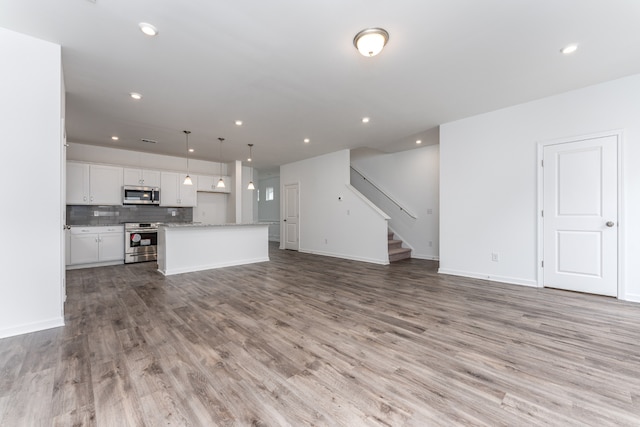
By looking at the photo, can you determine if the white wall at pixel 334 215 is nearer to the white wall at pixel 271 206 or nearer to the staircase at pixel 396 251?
the staircase at pixel 396 251

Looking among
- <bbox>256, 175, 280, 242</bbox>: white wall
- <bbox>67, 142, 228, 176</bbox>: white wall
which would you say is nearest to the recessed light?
<bbox>67, 142, 228, 176</bbox>: white wall

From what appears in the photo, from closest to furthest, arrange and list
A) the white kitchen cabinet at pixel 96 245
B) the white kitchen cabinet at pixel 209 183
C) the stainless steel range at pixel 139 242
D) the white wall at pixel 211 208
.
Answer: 1. the white kitchen cabinet at pixel 96 245
2. the stainless steel range at pixel 139 242
3. the white kitchen cabinet at pixel 209 183
4. the white wall at pixel 211 208

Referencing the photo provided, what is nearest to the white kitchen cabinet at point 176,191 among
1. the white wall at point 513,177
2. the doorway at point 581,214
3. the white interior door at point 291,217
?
the white interior door at point 291,217

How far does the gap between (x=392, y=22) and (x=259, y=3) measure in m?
1.11

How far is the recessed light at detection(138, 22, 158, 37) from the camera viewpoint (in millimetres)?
2291

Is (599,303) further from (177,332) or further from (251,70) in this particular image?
(251,70)

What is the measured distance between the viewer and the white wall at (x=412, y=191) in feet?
21.2

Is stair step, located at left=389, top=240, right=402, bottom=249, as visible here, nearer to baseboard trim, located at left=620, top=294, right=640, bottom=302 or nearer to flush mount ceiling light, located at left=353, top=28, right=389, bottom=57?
baseboard trim, located at left=620, top=294, right=640, bottom=302

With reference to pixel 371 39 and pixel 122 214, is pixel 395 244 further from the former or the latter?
pixel 122 214

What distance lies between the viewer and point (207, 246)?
17.7ft

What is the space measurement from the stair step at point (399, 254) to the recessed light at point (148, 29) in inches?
219

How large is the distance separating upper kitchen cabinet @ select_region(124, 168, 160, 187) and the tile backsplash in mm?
658

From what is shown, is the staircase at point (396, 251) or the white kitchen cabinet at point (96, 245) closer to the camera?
the white kitchen cabinet at point (96, 245)

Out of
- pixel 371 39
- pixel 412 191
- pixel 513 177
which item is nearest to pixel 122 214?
pixel 371 39
